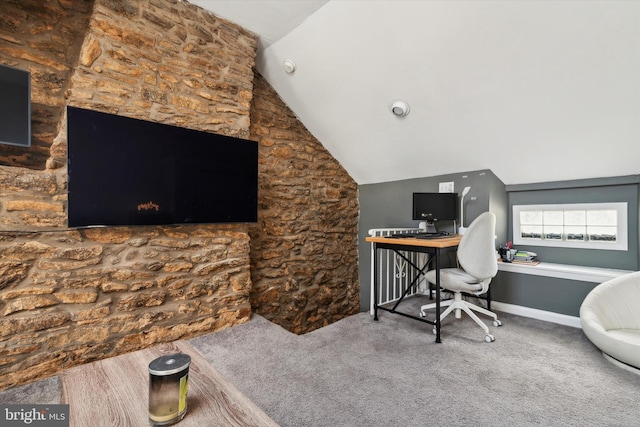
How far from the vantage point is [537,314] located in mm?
2902

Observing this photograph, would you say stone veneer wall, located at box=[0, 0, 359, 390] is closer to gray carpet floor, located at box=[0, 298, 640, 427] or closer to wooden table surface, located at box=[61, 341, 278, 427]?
gray carpet floor, located at box=[0, 298, 640, 427]

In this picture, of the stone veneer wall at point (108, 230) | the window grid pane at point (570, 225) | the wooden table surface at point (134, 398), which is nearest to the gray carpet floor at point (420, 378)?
the stone veneer wall at point (108, 230)

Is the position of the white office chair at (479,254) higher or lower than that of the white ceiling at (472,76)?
lower

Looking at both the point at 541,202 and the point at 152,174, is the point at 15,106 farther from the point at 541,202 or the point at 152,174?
the point at 541,202

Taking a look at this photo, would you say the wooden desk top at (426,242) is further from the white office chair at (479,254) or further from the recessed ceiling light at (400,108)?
the recessed ceiling light at (400,108)

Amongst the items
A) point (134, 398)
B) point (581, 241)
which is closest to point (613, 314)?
point (581, 241)

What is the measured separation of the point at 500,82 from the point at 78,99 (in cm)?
303

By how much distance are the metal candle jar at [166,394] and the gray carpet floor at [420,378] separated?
0.84m

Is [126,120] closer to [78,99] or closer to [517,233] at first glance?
[78,99]

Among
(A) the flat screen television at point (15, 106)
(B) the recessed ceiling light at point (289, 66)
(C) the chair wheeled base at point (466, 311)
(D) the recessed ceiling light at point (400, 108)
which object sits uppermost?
(B) the recessed ceiling light at point (289, 66)

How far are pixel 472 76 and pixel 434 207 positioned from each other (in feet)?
4.40

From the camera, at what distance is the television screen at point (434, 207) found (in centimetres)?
321

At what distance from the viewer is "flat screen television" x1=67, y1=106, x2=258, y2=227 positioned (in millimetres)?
1918

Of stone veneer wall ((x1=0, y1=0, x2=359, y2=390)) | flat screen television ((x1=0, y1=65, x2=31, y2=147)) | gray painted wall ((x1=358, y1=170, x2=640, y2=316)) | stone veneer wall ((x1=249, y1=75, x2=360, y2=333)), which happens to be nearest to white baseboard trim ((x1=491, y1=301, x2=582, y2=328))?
gray painted wall ((x1=358, y1=170, x2=640, y2=316))
